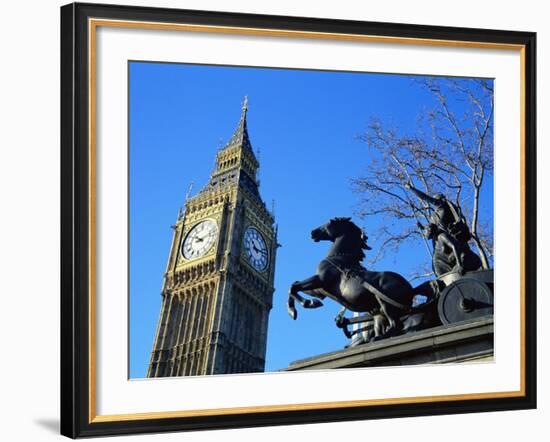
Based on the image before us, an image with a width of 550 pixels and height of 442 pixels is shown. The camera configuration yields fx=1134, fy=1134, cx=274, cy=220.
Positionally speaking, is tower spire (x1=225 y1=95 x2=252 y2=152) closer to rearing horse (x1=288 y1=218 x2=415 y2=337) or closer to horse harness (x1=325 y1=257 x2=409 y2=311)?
rearing horse (x1=288 y1=218 x2=415 y2=337)

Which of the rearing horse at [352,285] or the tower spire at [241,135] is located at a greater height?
the tower spire at [241,135]

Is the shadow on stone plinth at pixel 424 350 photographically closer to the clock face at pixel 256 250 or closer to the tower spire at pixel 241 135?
the clock face at pixel 256 250

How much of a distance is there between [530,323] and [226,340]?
15.3 ft

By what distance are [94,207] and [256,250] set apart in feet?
12.4

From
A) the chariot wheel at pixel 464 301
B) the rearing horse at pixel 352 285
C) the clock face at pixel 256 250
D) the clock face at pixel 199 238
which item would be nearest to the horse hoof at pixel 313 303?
the rearing horse at pixel 352 285

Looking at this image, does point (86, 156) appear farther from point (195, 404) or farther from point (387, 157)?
point (387, 157)

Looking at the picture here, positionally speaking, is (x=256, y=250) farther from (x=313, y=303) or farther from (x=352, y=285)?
(x=352, y=285)

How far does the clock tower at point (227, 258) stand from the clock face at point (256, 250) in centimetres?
1

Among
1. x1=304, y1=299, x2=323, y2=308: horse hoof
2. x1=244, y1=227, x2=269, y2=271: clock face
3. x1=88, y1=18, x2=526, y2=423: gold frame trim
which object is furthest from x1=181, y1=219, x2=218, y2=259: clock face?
x1=88, y1=18, x2=526, y2=423: gold frame trim

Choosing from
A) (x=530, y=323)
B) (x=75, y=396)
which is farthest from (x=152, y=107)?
(x=530, y=323)

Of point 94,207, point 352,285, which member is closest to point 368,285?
point 352,285

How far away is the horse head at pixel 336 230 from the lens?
473 inches

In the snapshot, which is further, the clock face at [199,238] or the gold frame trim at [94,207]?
the clock face at [199,238]

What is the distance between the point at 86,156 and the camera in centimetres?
983
